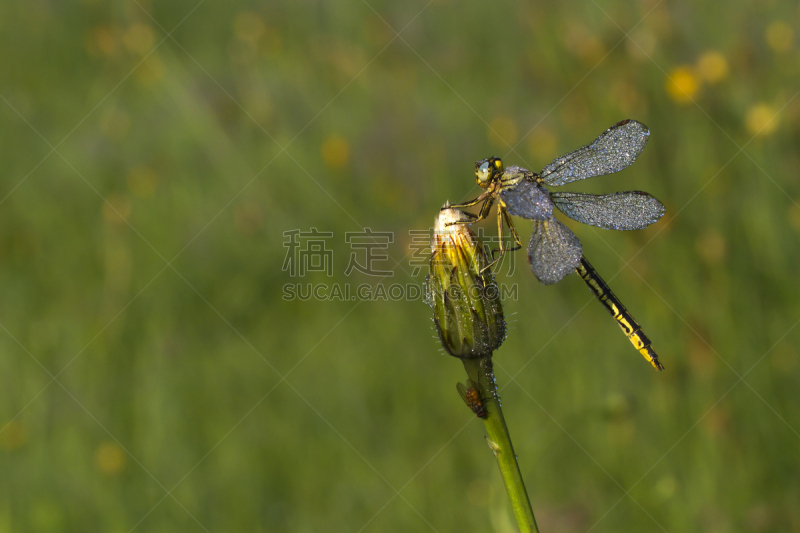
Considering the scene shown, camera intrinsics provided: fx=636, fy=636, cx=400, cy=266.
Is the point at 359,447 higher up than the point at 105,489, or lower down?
lower down

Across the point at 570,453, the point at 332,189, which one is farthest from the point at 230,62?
the point at 570,453

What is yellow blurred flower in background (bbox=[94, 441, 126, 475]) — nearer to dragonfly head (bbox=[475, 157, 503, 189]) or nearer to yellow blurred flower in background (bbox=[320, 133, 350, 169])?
dragonfly head (bbox=[475, 157, 503, 189])

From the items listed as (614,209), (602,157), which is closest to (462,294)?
(614,209)

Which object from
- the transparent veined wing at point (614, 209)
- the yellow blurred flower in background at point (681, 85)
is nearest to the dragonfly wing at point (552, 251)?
the transparent veined wing at point (614, 209)

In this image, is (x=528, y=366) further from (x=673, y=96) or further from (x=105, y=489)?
(x=105, y=489)

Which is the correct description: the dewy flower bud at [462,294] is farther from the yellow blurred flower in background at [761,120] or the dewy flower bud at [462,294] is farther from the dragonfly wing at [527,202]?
the yellow blurred flower in background at [761,120]
